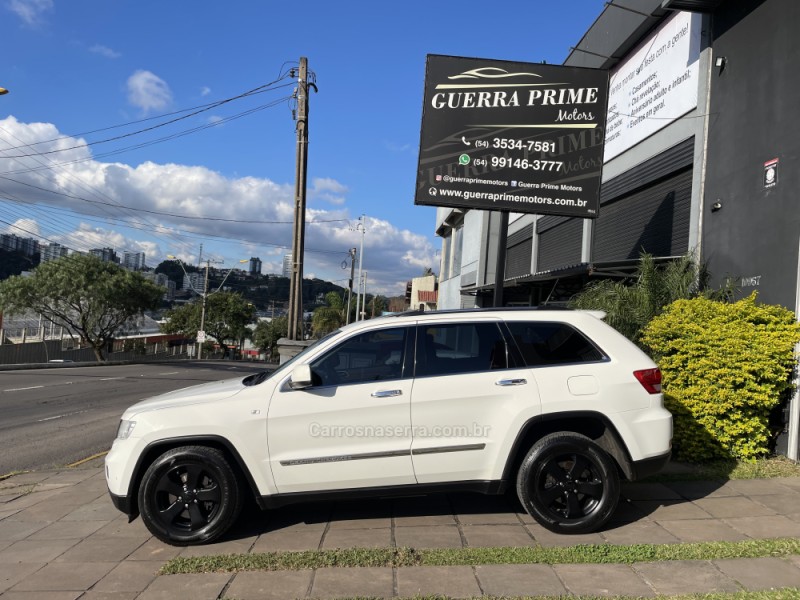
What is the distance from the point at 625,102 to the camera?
1159 cm

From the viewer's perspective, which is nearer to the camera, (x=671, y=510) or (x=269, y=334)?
(x=671, y=510)

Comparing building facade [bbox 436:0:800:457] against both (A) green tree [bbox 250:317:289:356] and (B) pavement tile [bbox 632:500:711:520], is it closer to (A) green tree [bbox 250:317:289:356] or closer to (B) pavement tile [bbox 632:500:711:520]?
(B) pavement tile [bbox 632:500:711:520]

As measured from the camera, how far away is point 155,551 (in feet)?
14.7

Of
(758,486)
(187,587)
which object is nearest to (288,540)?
(187,587)

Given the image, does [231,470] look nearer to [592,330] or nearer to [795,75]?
[592,330]

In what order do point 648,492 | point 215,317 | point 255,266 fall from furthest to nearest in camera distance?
point 255,266 → point 215,317 → point 648,492

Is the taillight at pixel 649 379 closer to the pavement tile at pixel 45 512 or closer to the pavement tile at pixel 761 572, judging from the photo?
the pavement tile at pixel 761 572

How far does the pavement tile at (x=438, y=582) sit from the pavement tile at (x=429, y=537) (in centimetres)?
40

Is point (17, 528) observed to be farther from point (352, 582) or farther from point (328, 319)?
point (328, 319)

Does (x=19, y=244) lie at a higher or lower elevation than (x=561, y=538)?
higher

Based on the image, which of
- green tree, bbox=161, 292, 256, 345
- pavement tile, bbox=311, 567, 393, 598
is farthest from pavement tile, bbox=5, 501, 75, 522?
green tree, bbox=161, 292, 256, 345

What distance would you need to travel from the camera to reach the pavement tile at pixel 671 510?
16.0 feet

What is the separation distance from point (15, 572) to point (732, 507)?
18.0 ft

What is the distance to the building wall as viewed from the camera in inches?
266
